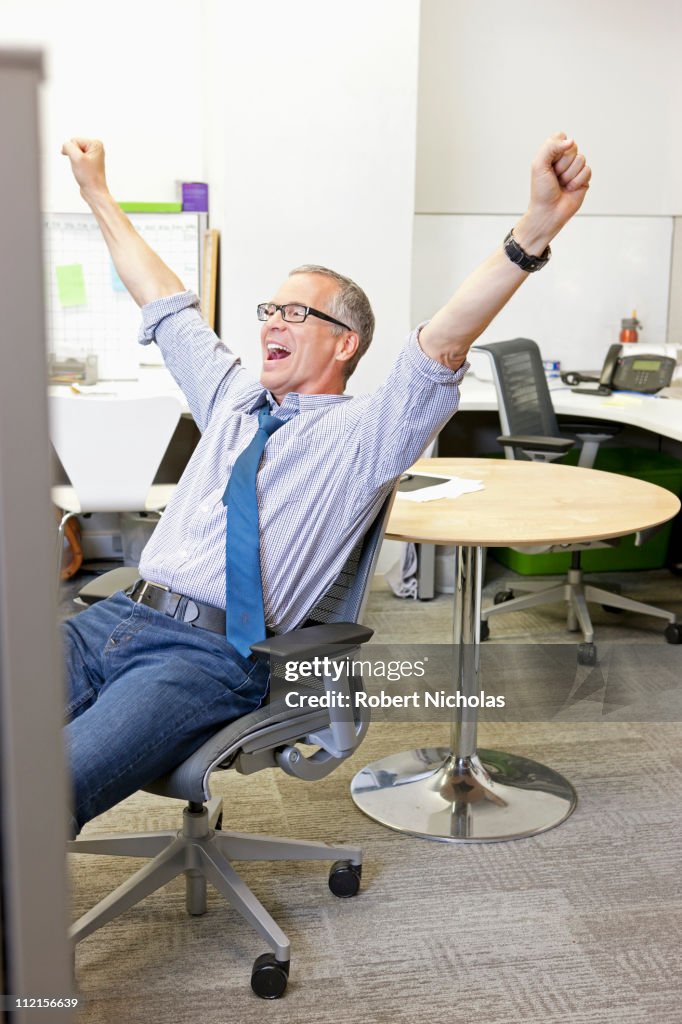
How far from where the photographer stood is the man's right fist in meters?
2.13

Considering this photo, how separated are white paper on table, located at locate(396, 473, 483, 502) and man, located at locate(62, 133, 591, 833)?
46 cm

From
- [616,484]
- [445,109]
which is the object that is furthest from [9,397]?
[445,109]

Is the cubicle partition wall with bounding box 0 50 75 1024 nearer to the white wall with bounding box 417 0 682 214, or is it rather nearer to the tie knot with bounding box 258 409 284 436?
the tie knot with bounding box 258 409 284 436

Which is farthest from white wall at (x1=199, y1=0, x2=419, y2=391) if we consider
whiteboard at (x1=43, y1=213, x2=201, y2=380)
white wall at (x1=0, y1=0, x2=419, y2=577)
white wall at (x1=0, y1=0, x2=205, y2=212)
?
white wall at (x1=0, y1=0, x2=205, y2=212)

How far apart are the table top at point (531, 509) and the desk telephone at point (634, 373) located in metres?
1.42

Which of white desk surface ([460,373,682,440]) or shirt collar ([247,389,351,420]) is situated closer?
shirt collar ([247,389,351,420])

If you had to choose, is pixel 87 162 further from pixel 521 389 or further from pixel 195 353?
pixel 521 389

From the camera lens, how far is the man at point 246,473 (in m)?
1.72

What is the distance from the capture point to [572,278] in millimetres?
4770

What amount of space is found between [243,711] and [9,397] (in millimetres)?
1323

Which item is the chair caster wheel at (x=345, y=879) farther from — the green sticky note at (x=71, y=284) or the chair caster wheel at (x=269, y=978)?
the green sticky note at (x=71, y=284)

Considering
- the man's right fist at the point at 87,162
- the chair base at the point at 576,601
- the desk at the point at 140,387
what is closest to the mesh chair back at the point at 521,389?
the chair base at the point at 576,601

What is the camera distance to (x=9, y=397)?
627 mm

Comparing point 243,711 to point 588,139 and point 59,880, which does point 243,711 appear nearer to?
point 59,880
